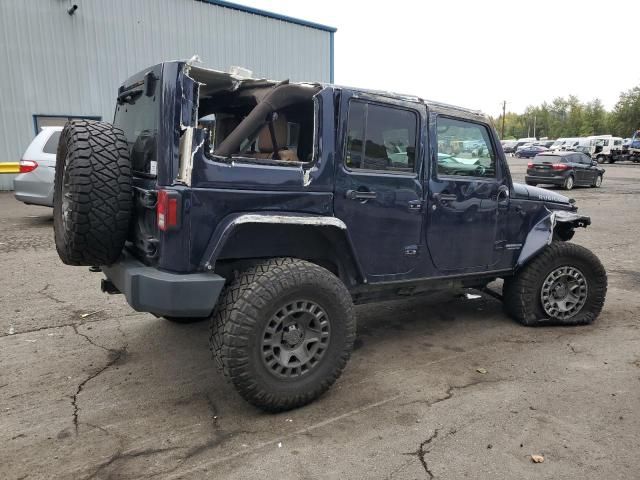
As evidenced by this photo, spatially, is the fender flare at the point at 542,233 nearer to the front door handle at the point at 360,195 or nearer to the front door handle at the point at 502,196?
the front door handle at the point at 502,196

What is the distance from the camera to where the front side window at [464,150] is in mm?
3908

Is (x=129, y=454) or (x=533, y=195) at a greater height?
(x=533, y=195)

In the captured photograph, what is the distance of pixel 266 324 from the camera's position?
296 cm

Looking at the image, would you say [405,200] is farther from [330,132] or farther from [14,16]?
[14,16]

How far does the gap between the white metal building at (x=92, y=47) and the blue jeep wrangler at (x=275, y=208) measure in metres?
11.9

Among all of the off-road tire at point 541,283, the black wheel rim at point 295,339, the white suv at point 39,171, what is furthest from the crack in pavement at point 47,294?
the off-road tire at point 541,283

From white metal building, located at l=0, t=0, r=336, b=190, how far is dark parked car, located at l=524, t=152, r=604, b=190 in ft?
38.0

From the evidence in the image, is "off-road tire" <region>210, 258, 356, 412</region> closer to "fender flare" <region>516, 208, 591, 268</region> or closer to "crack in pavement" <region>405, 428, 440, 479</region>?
"crack in pavement" <region>405, 428, 440, 479</region>

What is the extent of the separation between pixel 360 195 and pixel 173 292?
55.2 inches

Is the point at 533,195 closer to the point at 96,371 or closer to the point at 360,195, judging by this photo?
the point at 360,195

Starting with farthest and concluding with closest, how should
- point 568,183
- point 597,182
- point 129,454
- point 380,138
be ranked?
point 597,182 → point 568,183 → point 380,138 → point 129,454

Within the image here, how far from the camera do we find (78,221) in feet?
9.53

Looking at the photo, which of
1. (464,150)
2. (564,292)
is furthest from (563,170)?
(464,150)

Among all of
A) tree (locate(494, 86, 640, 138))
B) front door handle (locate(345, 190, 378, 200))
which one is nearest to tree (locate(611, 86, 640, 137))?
tree (locate(494, 86, 640, 138))
